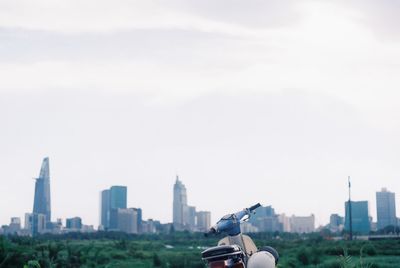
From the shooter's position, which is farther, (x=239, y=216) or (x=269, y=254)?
(x=239, y=216)

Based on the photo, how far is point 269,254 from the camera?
16.1 feet

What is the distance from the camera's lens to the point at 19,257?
15.6 metres

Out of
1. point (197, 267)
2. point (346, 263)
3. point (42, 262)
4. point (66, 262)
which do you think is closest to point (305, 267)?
point (197, 267)

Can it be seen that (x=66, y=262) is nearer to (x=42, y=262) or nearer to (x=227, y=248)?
(x=42, y=262)

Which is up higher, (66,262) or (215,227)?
(215,227)

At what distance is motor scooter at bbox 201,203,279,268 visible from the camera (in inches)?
182

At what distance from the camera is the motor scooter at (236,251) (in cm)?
461

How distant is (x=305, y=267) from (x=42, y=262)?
56.5 feet

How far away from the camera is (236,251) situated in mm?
4641

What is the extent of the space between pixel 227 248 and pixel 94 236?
13477 centimetres

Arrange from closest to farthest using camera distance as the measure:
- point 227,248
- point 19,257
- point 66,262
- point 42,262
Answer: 1. point 227,248
2. point 19,257
3. point 42,262
4. point 66,262

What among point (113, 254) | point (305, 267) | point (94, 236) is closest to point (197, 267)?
point (305, 267)

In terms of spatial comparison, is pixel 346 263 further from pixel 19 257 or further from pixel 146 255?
pixel 146 255

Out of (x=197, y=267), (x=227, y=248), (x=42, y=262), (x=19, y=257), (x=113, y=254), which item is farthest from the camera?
(x=113, y=254)
